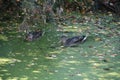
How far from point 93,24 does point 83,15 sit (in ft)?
2.21

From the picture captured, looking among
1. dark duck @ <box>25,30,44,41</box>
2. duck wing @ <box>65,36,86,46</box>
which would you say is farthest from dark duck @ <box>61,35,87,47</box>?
dark duck @ <box>25,30,44,41</box>

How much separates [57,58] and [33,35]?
0.81 meters

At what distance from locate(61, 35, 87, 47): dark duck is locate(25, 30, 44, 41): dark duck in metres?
0.34

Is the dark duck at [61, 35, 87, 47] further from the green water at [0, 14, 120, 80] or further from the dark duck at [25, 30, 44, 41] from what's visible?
the dark duck at [25, 30, 44, 41]

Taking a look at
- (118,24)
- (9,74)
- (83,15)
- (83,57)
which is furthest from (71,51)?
(83,15)

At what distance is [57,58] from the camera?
3916mm

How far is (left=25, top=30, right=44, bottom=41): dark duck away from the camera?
4.50m

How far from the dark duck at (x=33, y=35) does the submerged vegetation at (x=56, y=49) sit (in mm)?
15

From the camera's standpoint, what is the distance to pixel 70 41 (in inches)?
176

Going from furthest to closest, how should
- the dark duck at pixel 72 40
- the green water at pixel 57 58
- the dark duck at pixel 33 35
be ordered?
the dark duck at pixel 33 35, the dark duck at pixel 72 40, the green water at pixel 57 58

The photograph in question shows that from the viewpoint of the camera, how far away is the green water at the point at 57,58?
3.47 m

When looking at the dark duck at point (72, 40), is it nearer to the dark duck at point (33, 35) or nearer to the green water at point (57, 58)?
the green water at point (57, 58)

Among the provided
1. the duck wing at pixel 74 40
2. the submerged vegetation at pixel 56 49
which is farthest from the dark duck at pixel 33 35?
the duck wing at pixel 74 40

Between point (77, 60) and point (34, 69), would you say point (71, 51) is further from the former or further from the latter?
point (34, 69)
